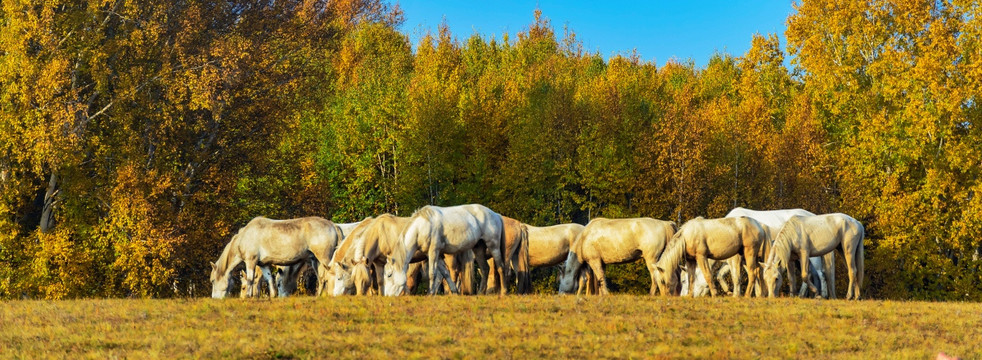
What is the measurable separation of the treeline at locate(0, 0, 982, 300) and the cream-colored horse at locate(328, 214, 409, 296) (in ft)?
32.8

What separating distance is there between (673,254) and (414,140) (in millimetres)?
28915

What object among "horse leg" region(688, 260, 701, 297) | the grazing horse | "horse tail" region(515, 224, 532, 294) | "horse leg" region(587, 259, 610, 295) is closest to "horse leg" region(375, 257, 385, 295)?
the grazing horse

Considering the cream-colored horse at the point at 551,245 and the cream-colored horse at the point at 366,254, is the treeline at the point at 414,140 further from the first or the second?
the cream-colored horse at the point at 551,245

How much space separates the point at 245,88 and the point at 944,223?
108ft

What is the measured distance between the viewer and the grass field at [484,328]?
17.6 m

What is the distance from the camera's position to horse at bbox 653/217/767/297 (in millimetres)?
29125

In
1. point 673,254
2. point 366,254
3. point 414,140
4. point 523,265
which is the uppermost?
point 414,140

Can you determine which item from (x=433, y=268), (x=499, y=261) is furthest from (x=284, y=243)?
(x=499, y=261)

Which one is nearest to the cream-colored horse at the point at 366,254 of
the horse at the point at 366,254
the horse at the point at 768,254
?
the horse at the point at 366,254

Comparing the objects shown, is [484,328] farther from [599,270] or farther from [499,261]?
[599,270]

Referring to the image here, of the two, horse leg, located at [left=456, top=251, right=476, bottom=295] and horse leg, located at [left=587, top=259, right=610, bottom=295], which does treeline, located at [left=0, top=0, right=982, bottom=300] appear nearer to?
horse leg, located at [left=456, top=251, right=476, bottom=295]

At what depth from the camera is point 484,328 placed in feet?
63.1

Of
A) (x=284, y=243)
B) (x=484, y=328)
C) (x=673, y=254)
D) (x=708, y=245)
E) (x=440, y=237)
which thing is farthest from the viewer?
(x=708, y=245)

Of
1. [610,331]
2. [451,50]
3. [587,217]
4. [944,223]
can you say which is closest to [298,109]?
[587,217]
